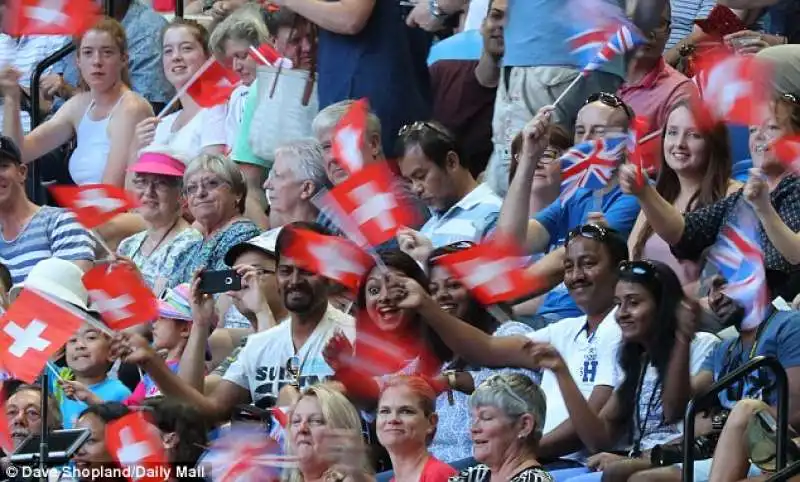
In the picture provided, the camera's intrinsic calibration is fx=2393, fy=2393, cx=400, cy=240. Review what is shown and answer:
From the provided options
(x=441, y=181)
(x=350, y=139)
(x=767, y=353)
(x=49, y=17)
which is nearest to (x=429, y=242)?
(x=441, y=181)

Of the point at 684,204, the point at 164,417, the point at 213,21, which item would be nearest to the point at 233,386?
the point at 164,417

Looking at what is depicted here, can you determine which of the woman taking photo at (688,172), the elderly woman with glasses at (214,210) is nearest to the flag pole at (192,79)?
the elderly woman with glasses at (214,210)

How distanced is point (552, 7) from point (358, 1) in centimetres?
82

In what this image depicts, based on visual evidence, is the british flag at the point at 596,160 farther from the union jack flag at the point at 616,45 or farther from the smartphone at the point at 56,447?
the smartphone at the point at 56,447

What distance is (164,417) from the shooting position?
9156 mm

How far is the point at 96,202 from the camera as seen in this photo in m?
10.8

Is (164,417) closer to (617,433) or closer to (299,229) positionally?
(299,229)

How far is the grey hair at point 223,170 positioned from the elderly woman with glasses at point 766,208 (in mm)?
2094

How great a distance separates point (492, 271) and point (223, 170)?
5.75ft

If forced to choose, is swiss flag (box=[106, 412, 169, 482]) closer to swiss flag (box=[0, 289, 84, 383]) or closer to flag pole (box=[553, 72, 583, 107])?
swiss flag (box=[0, 289, 84, 383])

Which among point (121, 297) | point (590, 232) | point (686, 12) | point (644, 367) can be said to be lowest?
point (121, 297)

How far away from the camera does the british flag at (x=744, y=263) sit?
8.27m

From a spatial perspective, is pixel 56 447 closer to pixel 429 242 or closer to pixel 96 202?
pixel 429 242

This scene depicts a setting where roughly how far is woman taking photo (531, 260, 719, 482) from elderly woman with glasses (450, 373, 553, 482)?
20 centimetres
